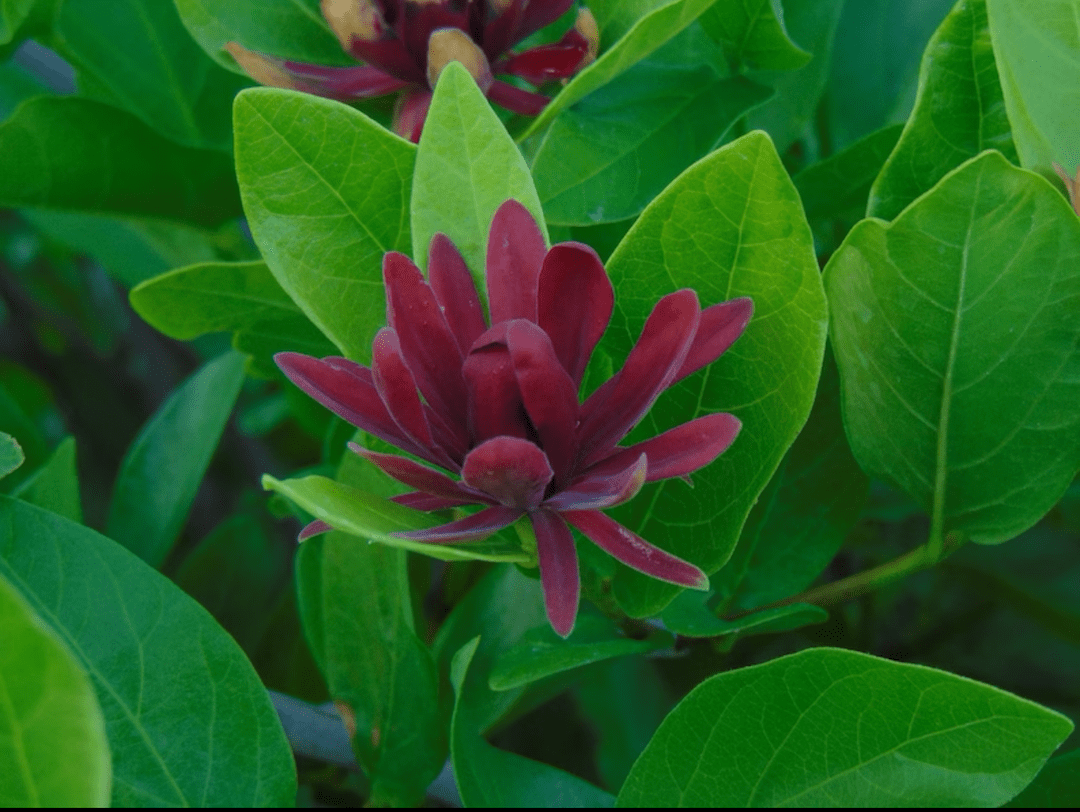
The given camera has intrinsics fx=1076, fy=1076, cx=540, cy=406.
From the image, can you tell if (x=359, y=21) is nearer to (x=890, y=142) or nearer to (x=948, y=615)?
(x=890, y=142)

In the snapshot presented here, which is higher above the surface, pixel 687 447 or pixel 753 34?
pixel 753 34

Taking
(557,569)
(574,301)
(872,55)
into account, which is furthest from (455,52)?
(872,55)

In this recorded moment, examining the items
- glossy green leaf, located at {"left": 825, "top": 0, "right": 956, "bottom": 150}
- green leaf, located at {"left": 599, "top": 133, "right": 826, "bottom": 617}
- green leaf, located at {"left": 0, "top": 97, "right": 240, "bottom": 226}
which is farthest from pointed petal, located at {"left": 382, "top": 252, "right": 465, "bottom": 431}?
glossy green leaf, located at {"left": 825, "top": 0, "right": 956, "bottom": 150}

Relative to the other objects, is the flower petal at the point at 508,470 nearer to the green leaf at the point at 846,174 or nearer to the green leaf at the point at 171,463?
the green leaf at the point at 846,174

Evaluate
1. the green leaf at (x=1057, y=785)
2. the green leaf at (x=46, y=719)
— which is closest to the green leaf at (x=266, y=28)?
the green leaf at (x=46, y=719)

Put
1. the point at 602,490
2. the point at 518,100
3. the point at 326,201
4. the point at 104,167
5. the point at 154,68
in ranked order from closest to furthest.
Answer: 1. the point at 602,490
2. the point at 326,201
3. the point at 518,100
4. the point at 104,167
5. the point at 154,68

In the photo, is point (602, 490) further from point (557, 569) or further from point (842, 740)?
point (842, 740)

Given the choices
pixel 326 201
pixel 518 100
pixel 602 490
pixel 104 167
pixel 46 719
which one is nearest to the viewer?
pixel 46 719
